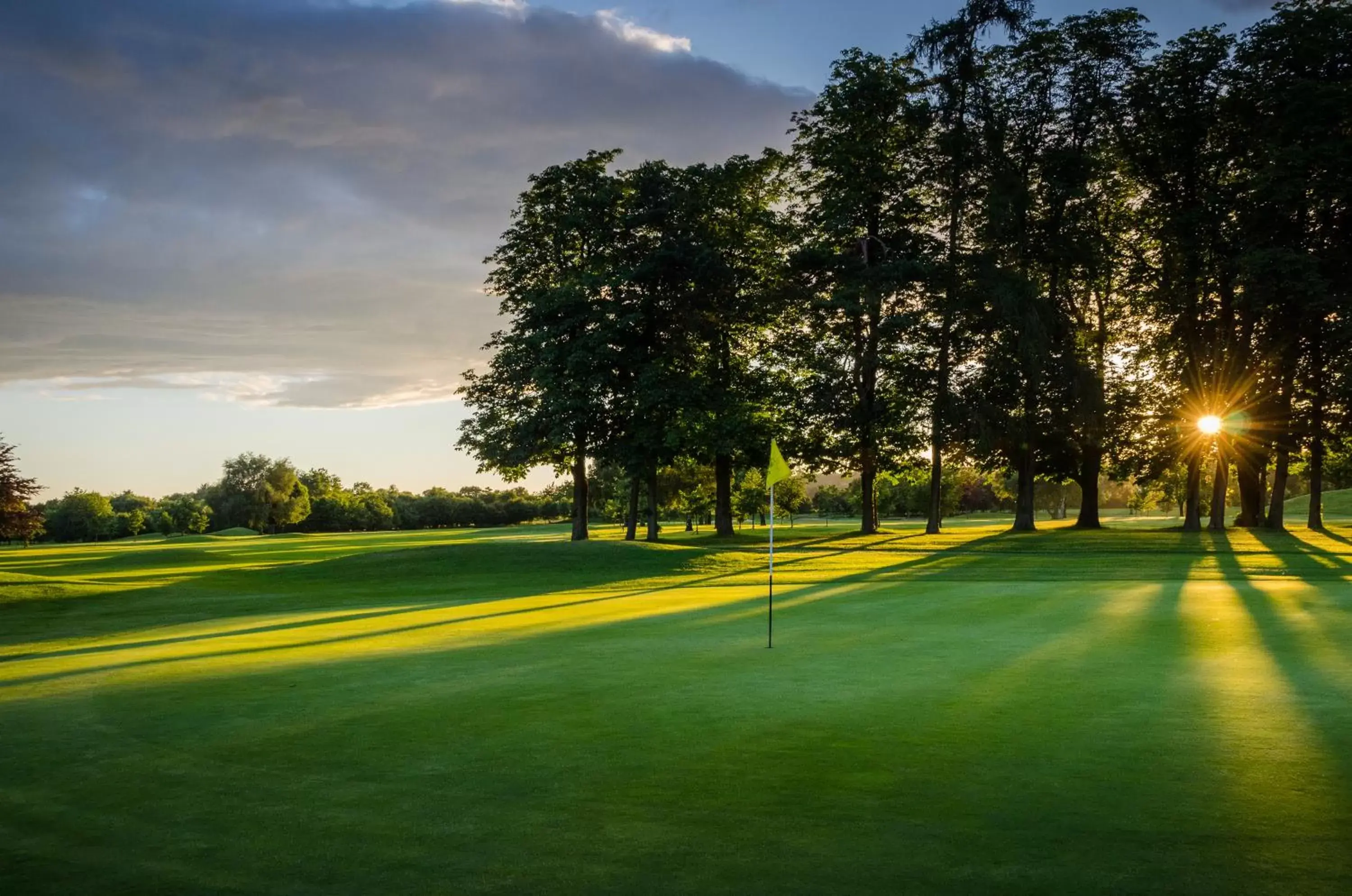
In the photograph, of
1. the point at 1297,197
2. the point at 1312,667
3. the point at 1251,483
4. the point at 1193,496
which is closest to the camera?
the point at 1312,667

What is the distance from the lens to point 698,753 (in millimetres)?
6934

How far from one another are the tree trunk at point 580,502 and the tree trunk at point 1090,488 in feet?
83.4

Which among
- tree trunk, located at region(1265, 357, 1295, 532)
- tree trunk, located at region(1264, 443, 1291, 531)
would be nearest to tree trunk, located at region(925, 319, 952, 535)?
tree trunk, located at region(1265, 357, 1295, 532)

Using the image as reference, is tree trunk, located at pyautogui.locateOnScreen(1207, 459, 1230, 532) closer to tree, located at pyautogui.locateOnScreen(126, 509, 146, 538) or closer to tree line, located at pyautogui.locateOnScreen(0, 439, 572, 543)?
tree line, located at pyautogui.locateOnScreen(0, 439, 572, 543)

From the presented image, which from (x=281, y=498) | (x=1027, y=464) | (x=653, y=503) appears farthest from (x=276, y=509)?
(x=1027, y=464)

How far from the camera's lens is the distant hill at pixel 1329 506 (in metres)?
71.9

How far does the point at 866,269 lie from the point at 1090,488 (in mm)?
17005

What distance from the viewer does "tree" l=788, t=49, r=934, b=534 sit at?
4453 cm

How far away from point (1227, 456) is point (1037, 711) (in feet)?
145

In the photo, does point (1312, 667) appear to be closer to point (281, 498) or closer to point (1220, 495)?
point (1220, 495)

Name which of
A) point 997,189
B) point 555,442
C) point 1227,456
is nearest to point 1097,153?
point 997,189

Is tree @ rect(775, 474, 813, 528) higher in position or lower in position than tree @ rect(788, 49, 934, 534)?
lower

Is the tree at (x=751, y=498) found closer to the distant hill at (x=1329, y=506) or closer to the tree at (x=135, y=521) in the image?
the distant hill at (x=1329, y=506)

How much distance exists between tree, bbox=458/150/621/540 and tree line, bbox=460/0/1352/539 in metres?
0.15
